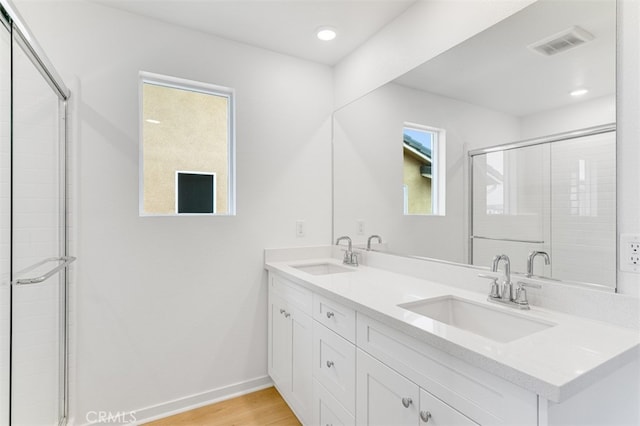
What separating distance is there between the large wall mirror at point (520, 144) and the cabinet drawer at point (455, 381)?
0.65 metres

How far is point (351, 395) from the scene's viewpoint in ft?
4.79

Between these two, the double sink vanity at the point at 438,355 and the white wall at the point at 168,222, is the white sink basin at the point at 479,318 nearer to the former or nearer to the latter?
the double sink vanity at the point at 438,355

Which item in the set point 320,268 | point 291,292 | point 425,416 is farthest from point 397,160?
point 425,416

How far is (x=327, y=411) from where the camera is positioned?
165 cm

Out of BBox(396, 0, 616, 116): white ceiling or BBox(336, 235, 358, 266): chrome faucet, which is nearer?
BBox(396, 0, 616, 116): white ceiling

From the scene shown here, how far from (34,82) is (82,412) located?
1768 millimetres

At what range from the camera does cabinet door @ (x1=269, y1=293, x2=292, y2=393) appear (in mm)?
2096

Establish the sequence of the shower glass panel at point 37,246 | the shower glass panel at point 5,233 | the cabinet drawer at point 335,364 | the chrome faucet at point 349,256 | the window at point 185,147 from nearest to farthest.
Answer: the shower glass panel at point 5,233, the shower glass panel at point 37,246, the cabinet drawer at point 335,364, the window at point 185,147, the chrome faucet at point 349,256

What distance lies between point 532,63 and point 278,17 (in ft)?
4.80

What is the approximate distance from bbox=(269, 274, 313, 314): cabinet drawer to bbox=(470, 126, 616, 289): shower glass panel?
0.93 metres

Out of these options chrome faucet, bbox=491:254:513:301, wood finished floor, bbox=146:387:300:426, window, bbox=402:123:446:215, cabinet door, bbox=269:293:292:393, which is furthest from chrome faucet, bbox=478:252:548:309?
wood finished floor, bbox=146:387:300:426

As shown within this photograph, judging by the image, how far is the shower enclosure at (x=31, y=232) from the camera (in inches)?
49.8

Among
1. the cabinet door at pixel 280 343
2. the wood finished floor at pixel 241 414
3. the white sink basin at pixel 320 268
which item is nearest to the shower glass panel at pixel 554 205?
the white sink basin at pixel 320 268

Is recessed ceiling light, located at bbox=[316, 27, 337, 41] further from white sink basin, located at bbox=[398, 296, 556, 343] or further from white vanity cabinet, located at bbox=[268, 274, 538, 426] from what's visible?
white sink basin, located at bbox=[398, 296, 556, 343]
